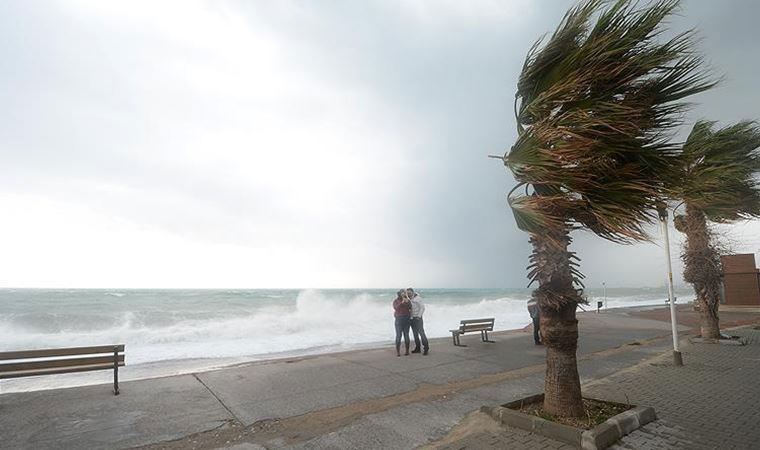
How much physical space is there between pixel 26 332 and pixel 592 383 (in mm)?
34357

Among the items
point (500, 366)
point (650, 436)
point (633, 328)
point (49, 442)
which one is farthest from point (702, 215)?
point (49, 442)

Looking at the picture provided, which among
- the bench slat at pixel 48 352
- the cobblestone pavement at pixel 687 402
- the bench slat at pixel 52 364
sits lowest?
the cobblestone pavement at pixel 687 402

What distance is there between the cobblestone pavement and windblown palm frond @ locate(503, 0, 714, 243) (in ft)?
7.72

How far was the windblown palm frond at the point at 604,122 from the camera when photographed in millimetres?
4242

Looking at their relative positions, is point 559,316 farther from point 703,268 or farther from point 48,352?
point 703,268

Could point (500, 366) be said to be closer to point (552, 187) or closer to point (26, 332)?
point (552, 187)

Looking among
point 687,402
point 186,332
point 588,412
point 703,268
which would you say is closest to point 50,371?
point 588,412

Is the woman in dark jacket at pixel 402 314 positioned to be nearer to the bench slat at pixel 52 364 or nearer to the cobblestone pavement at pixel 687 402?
the cobblestone pavement at pixel 687 402

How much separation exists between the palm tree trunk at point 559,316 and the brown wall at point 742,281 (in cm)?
2910

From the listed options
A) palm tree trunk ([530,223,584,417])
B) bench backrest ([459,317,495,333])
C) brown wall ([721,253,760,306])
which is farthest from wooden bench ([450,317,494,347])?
brown wall ([721,253,760,306])

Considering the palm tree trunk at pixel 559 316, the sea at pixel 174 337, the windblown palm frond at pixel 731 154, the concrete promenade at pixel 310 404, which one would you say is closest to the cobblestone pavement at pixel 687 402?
the concrete promenade at pixel 310 404

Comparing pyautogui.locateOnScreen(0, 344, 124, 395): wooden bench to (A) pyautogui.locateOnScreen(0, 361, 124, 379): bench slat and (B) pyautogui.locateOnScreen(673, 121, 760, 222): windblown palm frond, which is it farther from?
Result: (B) pyautogui.locateOnScreen(673, 121, 760, 222): windblown palm frond

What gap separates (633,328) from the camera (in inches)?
645

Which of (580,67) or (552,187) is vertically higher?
(580,67)
